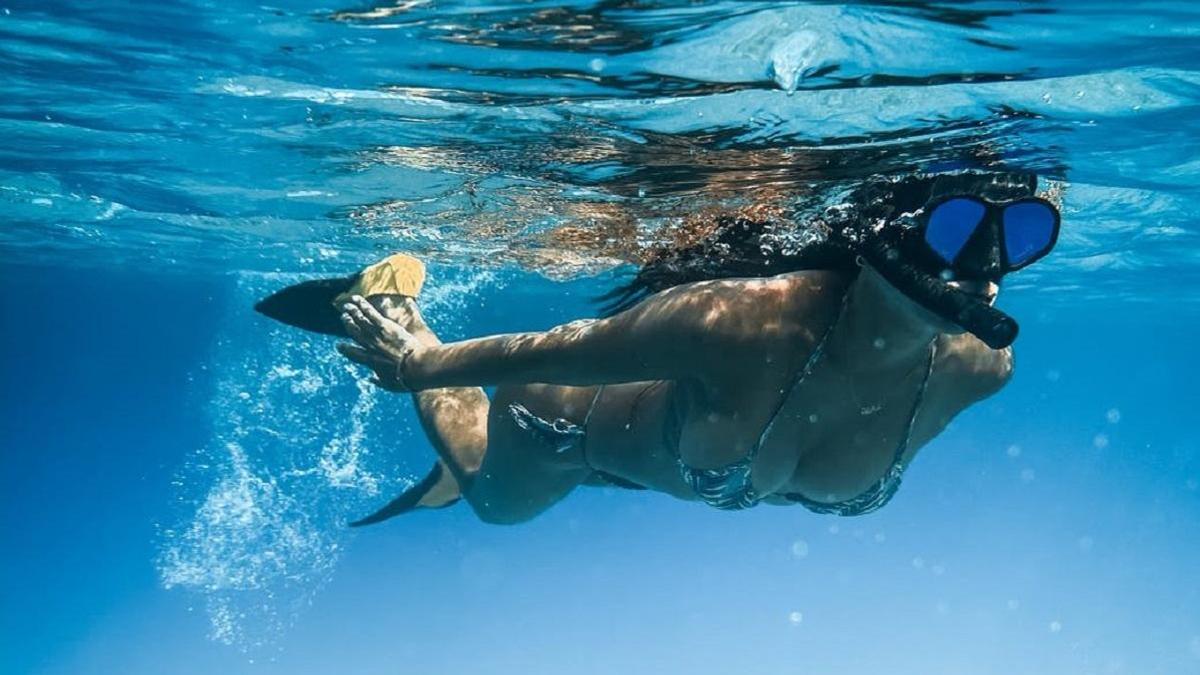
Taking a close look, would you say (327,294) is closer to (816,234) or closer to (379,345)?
(379,345)

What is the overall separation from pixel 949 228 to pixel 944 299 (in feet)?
1.47

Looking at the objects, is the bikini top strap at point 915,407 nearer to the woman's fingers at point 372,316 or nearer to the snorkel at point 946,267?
the snorkel at point 946,267

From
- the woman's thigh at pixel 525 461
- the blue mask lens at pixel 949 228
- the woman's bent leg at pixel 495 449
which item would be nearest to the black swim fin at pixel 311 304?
the woman's bent leg at pixel 495 449

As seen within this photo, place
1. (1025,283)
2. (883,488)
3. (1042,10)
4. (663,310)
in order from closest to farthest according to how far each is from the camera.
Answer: (663,310) → (883,488) → (1042,10) → (1025,283)

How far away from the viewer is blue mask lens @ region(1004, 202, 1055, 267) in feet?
14.2

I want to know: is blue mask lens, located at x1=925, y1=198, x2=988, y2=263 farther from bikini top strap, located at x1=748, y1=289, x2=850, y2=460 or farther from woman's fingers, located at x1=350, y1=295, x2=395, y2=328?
woman's fingers, located at x1=350, y1=295, x2=395, y2=328

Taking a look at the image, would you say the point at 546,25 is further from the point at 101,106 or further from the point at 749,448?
the point at 101,106

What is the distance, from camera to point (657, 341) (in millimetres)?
4602

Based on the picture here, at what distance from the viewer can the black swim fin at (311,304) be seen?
7.48 meters

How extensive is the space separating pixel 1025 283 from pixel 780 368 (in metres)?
23.2

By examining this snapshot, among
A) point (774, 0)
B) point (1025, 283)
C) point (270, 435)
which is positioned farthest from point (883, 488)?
Result: point (270, 435)

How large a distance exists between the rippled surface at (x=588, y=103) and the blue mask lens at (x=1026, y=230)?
2353 mm

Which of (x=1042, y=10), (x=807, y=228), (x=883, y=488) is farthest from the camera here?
(x=807, y=228)

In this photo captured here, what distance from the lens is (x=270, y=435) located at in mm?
72562
